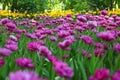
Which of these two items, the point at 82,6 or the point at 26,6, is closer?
the point at 26,6

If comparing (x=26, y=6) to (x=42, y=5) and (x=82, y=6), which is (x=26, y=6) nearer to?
(x=42, y=5)

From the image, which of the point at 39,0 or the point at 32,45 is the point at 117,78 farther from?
the point at 39,0

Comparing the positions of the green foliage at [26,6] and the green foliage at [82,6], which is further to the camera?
the green foliage at [82,6]

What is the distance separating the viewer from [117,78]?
102cm

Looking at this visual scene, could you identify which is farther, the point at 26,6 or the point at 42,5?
the point at 42,5

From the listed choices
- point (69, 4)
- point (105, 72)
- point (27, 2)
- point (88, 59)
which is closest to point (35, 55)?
point (88, 59)

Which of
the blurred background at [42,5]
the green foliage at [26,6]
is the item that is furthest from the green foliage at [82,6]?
the green foliage at [26,6]

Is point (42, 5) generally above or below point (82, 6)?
above

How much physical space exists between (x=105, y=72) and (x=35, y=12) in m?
10.7

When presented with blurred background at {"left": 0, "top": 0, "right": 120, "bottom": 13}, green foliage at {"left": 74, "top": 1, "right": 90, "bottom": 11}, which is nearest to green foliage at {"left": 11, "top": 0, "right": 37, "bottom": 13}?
blurred background at {"left": 0, "top": 0, "right": 120, "bottom": 13}

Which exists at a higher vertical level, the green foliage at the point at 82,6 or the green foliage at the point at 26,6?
the green foliage at the point at 26,6

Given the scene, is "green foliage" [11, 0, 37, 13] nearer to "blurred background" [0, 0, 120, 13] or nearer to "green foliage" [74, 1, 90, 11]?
"blurred background" [0, 0, 120, 13]

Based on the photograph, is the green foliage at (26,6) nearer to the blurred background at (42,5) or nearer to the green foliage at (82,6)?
the blurred background at (42,5)

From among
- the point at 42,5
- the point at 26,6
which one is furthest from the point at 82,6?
the point at 26,6
